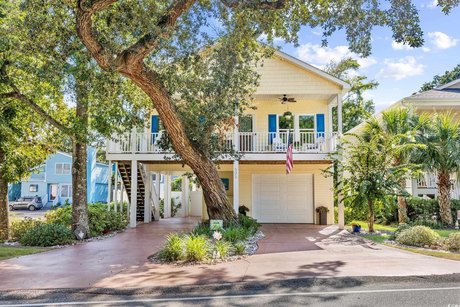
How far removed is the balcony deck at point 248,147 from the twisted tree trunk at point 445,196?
4.48m

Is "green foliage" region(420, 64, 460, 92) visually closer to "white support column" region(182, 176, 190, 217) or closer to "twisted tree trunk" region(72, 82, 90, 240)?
"white support column" region(182, 176, 190, 217)

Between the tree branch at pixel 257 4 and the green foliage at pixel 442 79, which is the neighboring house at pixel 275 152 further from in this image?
the green foliage at pixel 442 79

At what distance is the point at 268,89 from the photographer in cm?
1641

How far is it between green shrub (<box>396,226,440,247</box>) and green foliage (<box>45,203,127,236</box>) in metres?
10.5

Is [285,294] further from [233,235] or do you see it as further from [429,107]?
[429,107]

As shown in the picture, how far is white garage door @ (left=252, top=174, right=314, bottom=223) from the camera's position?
1830 centimetres

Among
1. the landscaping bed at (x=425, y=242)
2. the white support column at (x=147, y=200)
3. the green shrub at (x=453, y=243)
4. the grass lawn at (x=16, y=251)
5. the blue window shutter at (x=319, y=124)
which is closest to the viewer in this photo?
the landscaping bed at (x=425, y=242)

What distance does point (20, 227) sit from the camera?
13.9m

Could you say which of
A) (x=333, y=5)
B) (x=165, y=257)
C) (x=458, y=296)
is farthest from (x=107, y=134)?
(x=458, y=296)

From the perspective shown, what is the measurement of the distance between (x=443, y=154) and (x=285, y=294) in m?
11.8

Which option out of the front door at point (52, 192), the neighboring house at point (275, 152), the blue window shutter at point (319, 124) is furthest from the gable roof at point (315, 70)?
the front door at point (52, 192)

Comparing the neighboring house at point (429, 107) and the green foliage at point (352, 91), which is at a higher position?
the green foliage at point (352, 91)

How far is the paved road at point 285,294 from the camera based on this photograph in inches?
225

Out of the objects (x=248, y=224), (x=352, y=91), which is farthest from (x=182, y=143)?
(x=352, y=91)
